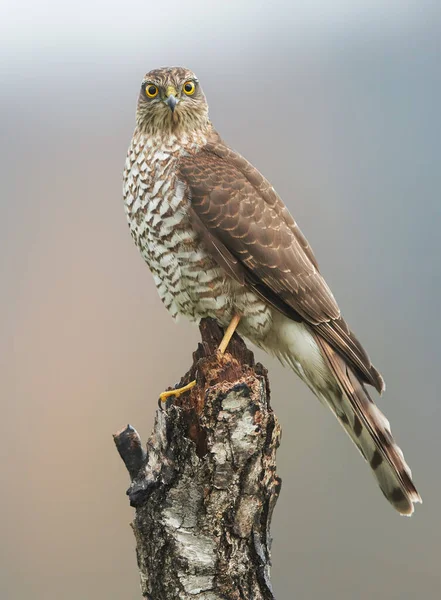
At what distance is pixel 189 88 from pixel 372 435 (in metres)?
2.16

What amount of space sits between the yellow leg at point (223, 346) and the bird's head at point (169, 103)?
1.13 metres

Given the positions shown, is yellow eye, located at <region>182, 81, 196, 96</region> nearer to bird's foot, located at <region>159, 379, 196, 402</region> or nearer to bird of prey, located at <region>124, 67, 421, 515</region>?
bird of prey, located at <region>124, 67, 421, 515</region>

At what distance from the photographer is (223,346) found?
3.59m

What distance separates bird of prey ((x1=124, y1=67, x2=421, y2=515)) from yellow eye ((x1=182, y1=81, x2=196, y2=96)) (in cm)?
4

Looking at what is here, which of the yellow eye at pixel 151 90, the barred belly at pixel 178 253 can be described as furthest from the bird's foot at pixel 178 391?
the yellow eye at pixel 151 90

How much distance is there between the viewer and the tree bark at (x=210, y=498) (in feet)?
9.68

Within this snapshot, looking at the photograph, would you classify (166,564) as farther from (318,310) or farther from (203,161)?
(203,161)

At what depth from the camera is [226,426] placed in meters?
2.99

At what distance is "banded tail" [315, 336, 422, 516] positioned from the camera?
3.65 metres

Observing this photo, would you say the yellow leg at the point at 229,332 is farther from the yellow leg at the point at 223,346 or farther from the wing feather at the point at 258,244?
the wing feather at the point at 258,244

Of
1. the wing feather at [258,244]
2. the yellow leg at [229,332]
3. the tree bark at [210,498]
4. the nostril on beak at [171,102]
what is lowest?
the tree bark at [210,498]

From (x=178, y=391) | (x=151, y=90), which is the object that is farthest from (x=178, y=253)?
(x=151, y=90)

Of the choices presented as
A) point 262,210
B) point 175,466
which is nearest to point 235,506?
point 175,466

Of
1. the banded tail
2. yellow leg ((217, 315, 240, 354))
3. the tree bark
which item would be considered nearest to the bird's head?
yellow leg ((217, 315, 240, 354))
